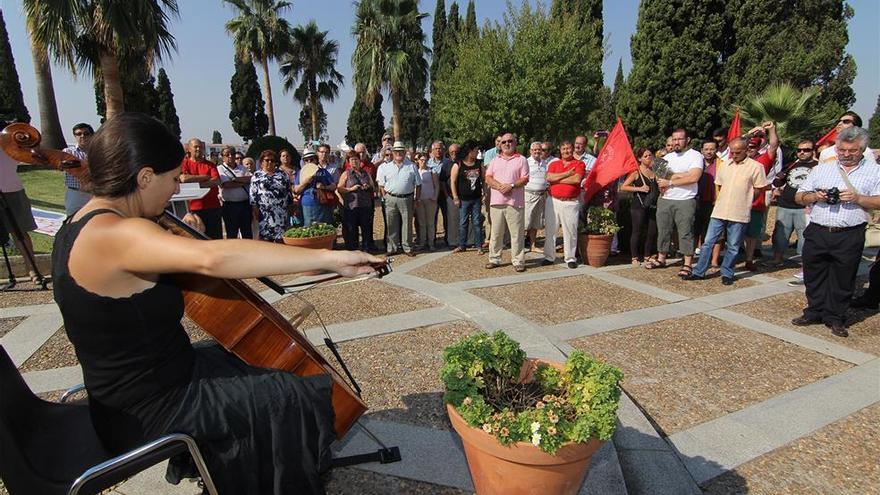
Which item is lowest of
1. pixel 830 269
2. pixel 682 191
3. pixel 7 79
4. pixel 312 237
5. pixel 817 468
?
pixel 817 468

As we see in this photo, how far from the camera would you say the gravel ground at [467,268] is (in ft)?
21.6

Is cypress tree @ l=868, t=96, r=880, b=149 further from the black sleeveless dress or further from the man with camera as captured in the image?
the black sleeveless dress

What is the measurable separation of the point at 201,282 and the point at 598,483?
84.7 inches

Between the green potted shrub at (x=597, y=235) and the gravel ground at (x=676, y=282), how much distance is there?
1.32 ft

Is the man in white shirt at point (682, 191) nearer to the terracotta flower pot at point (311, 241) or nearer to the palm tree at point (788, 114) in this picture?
the terracotta flower pot at point (311, 241)

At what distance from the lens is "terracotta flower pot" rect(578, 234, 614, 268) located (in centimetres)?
698

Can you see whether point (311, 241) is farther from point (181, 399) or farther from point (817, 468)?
point (817, 468)

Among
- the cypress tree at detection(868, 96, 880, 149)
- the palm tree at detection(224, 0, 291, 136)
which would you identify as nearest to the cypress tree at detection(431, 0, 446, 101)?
the palm tree at detection(224, 0, 291, 136)

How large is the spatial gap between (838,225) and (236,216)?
797 cm

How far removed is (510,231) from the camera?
22.8ft

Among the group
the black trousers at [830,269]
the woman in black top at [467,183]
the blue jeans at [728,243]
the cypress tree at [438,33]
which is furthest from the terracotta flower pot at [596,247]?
the cypress tree at [438,33]

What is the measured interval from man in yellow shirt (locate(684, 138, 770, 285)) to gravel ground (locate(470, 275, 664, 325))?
146cm

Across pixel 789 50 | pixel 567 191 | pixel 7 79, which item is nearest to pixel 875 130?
pixel 789 50

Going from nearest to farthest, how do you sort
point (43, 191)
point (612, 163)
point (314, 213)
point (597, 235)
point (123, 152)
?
point (123, 152) → point (597, 235) → point (612, 163) → point (314, 213) → point (43, 191)
